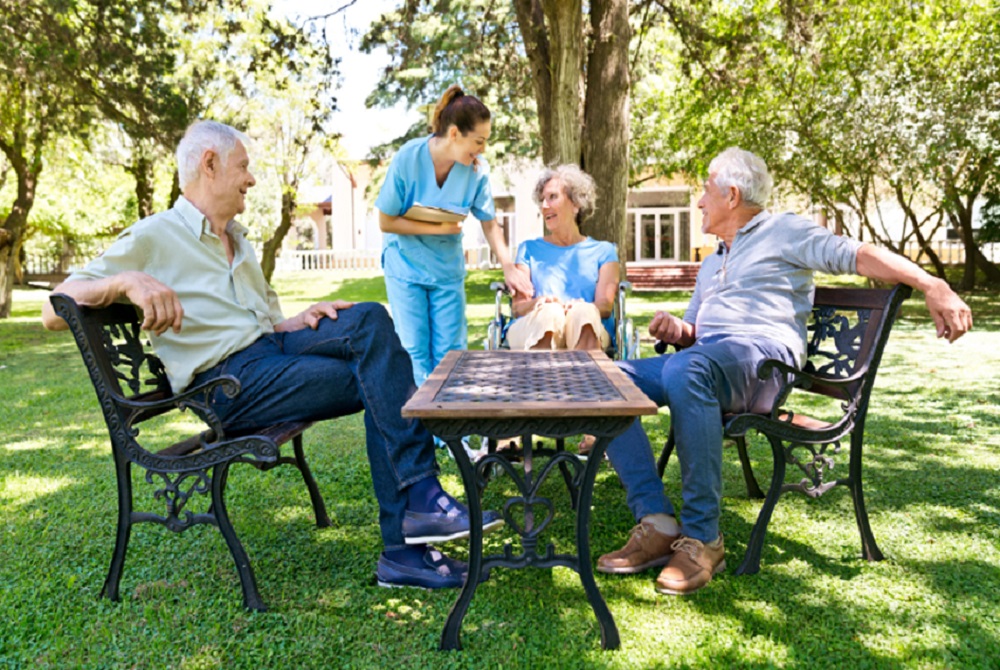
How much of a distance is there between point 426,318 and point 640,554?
217 centimetres

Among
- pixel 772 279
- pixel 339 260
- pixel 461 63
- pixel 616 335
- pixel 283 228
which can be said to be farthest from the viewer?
pixel 339 260

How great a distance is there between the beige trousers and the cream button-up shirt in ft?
4.34

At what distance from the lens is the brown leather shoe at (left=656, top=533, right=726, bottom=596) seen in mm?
2754

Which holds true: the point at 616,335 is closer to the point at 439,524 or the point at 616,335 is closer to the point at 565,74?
the point at 439,524

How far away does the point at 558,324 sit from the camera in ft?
13.0

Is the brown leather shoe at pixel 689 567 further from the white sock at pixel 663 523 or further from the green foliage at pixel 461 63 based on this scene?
the green foliage at pixel 461 63

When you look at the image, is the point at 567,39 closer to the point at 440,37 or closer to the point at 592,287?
the point at 592,287

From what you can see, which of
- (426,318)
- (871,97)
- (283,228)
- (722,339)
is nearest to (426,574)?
(722,339)

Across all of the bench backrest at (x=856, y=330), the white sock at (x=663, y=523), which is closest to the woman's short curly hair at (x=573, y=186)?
the bench backrest at (x=856, y=330)

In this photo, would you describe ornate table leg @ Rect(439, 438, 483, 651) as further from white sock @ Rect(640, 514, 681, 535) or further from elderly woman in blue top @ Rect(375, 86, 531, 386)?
elderly woman in blue top @ Rect(375, 86, 531, 386)

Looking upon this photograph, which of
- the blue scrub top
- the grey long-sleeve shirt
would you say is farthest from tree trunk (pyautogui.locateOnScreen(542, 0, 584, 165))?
the grey long-sleeve shirt

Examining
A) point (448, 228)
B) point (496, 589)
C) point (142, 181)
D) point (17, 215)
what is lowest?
point (496, 589)

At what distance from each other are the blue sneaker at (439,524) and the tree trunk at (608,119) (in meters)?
5.07

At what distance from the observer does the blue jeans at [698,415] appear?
2.85 metres
